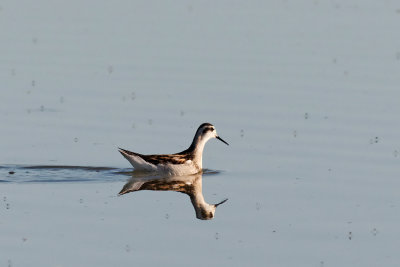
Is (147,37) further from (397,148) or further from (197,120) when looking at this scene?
(397,148)

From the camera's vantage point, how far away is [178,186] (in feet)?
85.1

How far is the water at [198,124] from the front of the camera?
20.2m

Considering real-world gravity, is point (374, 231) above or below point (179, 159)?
below

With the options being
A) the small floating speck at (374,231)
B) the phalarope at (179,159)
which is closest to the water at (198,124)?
the small floating speck at (374,231)

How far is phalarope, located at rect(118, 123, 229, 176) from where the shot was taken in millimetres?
26109

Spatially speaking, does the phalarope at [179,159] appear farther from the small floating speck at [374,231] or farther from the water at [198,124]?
the small floating speck at [374,231]

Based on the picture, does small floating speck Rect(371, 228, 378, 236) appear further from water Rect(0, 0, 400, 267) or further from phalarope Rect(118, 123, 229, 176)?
phalarope Rect(118, 123, 229, 176)

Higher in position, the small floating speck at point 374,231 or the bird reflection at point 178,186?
the bird reflection at point 178,186

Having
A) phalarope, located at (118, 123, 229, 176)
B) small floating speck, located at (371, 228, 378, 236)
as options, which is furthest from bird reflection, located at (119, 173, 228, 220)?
small floating speck, located at (371, 228, 378, 236)

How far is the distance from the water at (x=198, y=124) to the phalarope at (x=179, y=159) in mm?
583

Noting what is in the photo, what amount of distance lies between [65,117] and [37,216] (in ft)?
31.3

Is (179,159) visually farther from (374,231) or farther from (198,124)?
(374,231)

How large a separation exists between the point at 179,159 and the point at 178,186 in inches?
43.5

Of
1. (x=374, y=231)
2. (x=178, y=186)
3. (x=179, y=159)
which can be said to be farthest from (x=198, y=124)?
(x=374, y=231)
